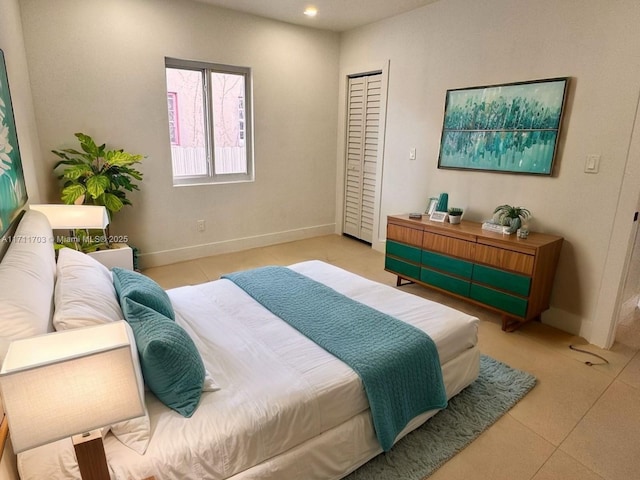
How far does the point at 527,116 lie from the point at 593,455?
2394 millimetres

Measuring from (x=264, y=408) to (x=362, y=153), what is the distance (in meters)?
4.07

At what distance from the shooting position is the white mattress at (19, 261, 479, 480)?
3.97 feet

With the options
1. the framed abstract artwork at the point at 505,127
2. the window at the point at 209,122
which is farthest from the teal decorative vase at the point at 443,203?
the window at the point at 209,122

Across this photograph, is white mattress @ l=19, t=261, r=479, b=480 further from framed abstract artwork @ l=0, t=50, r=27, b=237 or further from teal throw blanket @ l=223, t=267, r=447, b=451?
framed abstract artwork @ l=0, t=50, r=27, b=237

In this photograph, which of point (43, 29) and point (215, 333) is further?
point (43, 29)

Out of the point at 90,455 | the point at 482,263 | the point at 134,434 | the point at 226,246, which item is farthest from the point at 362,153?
the point at 90,455

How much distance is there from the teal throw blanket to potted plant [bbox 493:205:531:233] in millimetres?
1608

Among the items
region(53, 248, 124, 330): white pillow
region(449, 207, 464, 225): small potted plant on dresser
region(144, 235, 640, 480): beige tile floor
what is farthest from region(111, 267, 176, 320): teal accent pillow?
region(449, 207, 464, 225): small potted plant on dresser

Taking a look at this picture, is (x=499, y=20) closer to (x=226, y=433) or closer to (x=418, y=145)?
(x=418, y=145)

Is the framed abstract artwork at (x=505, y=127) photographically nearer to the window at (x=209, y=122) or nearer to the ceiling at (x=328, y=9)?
the ceiling at (x=328, y=9)

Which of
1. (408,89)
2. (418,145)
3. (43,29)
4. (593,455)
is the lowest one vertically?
(593,455)

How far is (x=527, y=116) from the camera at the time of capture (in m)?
3.00

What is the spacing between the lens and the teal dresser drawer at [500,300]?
2766 mm

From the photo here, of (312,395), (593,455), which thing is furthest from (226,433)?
(593,455)
